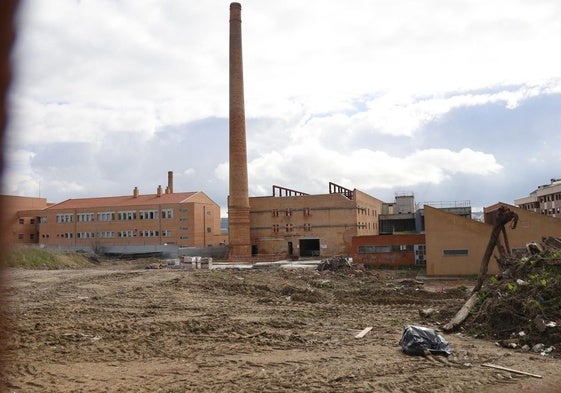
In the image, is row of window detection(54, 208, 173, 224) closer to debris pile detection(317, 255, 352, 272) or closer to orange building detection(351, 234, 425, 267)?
debris pile detection(317, 255, 352, 272)

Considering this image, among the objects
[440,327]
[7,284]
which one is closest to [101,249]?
[440,327]

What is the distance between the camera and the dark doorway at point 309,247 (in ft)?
142

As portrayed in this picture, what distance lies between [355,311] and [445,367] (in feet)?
22.1

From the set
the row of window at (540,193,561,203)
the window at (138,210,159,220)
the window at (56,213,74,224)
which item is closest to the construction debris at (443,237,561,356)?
the window at (138,210,159,220)

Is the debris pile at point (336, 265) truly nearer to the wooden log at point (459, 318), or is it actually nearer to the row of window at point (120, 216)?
the wooden log at point (459, 318)

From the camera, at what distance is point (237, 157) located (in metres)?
40.3

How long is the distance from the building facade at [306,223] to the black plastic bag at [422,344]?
1274 inches

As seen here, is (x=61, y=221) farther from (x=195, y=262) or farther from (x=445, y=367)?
(x=445, y=367)

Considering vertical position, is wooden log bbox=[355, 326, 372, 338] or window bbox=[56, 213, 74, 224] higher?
window bbox=[56, 213, 74, 224]

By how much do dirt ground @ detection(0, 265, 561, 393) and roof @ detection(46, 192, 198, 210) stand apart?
32.9 metres

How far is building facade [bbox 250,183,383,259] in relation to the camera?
138ft

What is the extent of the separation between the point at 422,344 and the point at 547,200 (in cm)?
5469

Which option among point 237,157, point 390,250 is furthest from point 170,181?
point 390,250

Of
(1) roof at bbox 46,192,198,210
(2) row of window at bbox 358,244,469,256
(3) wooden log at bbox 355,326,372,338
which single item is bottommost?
(3) wooden log at bbox 355,326,372,338
